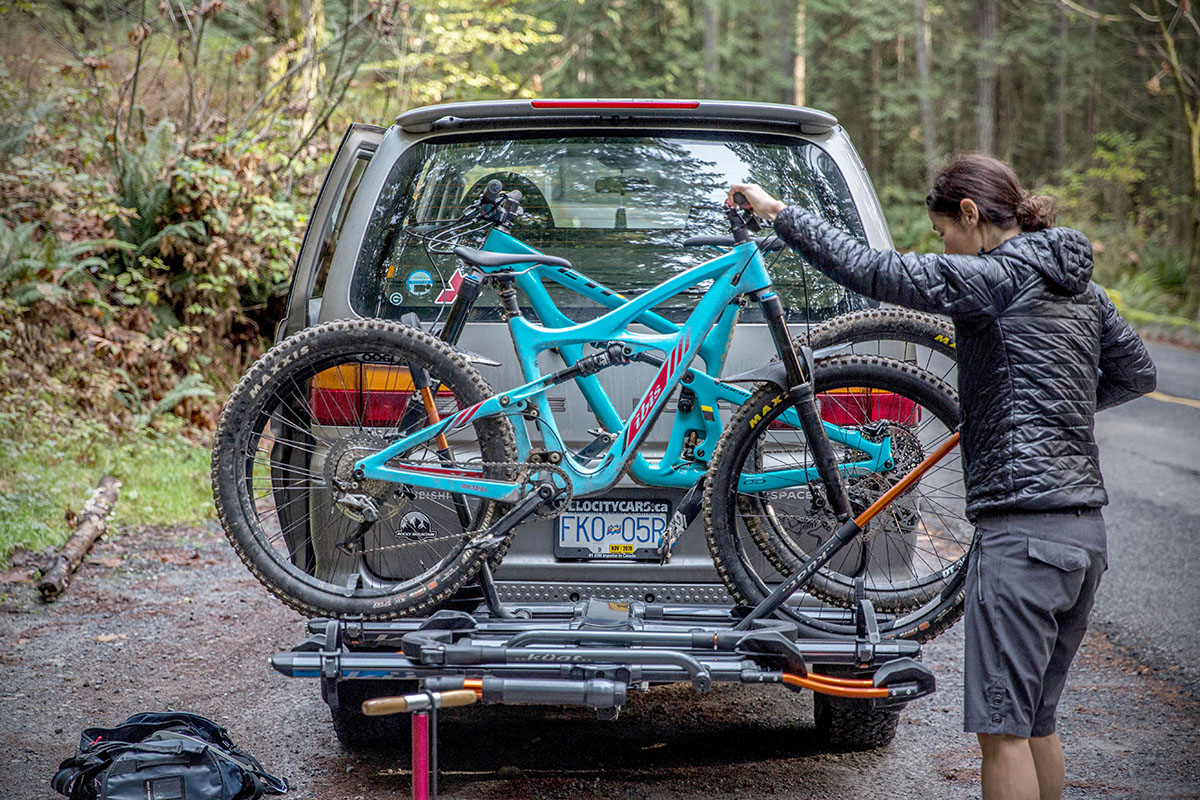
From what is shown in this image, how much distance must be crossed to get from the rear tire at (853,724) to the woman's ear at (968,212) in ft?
6.46

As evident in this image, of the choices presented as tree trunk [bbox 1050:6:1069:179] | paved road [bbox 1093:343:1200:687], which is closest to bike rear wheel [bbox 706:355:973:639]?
paved road [bbox 1093:343:1200:687]

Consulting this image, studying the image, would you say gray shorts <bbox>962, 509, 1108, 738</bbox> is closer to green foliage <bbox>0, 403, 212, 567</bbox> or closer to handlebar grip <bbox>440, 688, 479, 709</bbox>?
handlebar grip <bbox>440, 688, 479, 709</bbox>

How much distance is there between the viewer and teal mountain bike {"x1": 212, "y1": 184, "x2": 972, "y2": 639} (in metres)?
3.49

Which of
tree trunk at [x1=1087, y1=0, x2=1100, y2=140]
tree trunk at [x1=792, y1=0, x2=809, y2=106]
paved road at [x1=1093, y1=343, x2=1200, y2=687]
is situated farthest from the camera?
tree trunk at [x1=792, y1=0, x2=809, y2=106]

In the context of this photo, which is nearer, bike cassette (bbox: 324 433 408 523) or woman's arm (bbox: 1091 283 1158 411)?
woman's arm (bbox: 1091 283 1158 411)

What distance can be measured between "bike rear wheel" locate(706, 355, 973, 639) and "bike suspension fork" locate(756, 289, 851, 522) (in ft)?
0.21

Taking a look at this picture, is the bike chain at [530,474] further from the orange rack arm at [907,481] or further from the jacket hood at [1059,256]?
the jacket hood at [1059,256]

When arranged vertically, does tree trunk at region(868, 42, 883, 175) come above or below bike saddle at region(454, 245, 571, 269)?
above

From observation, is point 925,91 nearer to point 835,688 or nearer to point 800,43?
point 800,43

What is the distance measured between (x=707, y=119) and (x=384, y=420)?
5.13 feet

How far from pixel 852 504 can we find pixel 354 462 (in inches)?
64.7

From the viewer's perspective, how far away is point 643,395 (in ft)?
12.0

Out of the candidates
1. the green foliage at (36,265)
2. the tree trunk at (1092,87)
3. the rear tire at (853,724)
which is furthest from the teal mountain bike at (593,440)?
the tree trunk at (1092,87)

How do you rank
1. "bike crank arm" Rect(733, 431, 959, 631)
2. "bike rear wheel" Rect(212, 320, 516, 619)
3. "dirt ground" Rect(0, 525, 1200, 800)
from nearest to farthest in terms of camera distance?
"bike crank arm" Rect(733, 431, 959, 631) → "bike rear wheel" Rect(212, 320, 516, 619) → "dirt ground" Rect(0, 525, 1200, 800)
